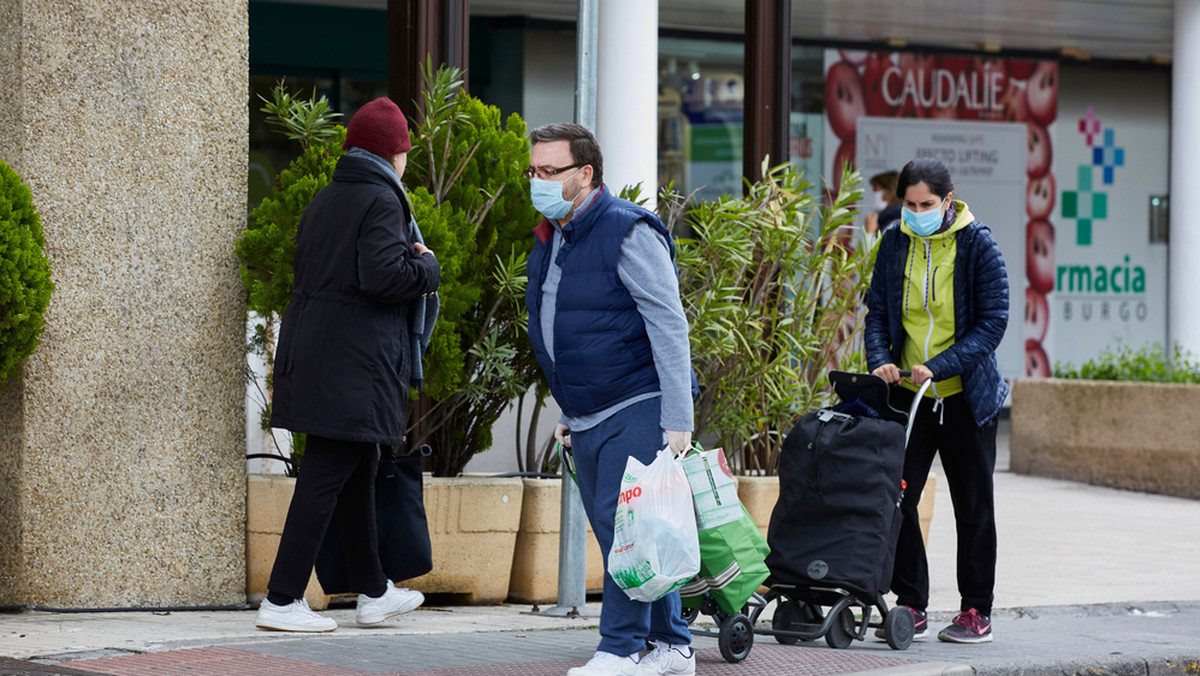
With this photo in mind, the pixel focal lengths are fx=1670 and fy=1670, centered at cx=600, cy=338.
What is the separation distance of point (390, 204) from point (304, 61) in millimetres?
9442

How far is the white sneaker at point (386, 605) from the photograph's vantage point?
19.2 ft

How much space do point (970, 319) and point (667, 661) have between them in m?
1.87

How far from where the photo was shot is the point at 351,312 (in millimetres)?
5523

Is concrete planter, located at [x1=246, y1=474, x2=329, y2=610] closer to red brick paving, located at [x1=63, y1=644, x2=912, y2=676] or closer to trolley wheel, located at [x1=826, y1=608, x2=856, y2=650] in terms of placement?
red brick paving, located at [x1=63, y1=644, x2=912, y2=676]

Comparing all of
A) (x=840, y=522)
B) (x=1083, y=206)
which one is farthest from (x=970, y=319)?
(x=1083, y=206)

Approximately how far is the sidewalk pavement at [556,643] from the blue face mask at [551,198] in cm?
138

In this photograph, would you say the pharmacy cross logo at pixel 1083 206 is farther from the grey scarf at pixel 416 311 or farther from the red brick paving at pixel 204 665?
the red brick paving at pixel 204 665

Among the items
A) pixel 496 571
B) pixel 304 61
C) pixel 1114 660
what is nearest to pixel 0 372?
pixel 496 571

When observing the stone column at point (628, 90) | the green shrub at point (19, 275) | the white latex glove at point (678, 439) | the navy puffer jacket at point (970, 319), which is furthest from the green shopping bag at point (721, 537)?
the stone column at point (628, 90)

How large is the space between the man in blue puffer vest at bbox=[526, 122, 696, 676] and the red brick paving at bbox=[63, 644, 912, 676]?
32 cm

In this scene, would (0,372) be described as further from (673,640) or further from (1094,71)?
(1094,71)

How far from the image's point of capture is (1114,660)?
18.6ft

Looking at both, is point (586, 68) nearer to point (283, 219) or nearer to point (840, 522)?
point (283, 219)

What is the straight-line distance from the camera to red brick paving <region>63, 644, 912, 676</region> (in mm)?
4836
